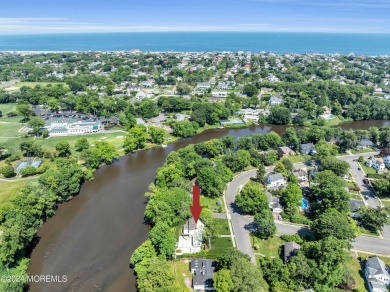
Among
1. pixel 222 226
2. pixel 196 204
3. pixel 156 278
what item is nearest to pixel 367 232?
pixel 222 226

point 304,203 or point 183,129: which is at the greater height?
point 183,129

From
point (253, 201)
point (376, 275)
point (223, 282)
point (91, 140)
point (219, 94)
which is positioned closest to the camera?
point (223, 282)

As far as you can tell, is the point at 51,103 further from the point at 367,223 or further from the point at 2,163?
the point at 367,223

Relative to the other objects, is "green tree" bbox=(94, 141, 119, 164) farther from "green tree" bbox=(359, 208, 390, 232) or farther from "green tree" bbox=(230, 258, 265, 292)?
"green tree" bbox=(359, 208, 390, 232)

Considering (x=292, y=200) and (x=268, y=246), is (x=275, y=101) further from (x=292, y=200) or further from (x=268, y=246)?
(x=268, y=246)

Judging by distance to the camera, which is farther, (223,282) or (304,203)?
(304,203)

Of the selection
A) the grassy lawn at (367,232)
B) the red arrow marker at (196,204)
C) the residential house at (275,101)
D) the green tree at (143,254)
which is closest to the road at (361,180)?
the grassy lawn at (367,232)

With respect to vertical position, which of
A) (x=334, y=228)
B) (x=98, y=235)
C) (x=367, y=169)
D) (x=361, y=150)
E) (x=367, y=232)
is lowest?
(x=98, y=235)
